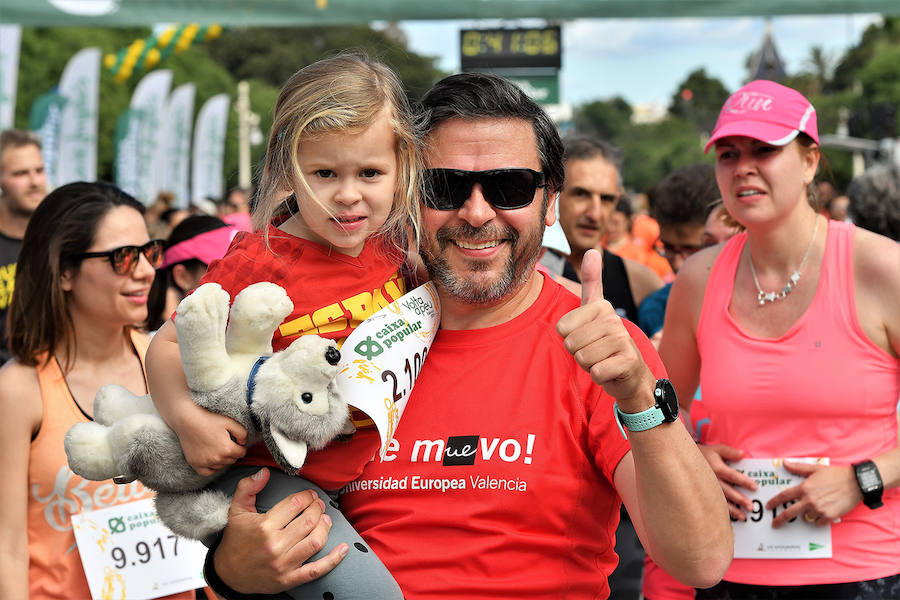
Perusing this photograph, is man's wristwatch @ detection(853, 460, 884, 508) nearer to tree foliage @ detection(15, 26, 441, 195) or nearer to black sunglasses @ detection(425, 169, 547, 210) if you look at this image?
black sunglasses @ detection(425, 169, 547, 210)

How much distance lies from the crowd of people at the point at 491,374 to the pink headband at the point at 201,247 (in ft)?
4.21

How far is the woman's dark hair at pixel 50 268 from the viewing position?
3.55 m

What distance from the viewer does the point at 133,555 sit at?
3457 millimetres

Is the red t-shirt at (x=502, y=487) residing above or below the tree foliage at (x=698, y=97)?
above

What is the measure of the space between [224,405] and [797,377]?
1.90 m

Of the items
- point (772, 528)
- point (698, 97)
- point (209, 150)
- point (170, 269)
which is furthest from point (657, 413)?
point (698, 97)

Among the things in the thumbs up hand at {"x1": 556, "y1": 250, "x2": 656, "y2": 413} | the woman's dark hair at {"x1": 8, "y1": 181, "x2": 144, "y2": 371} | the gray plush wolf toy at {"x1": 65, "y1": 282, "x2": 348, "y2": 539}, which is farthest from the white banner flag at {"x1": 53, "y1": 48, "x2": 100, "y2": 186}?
the thumbs up hand at {"x1": 556, "y1": 250, "x2": 656, "y2": 413}

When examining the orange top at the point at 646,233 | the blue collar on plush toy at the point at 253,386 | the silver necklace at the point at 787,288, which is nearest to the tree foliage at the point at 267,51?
the orange top at the point at 646,233

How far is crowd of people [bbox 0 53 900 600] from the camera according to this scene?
7.90ft

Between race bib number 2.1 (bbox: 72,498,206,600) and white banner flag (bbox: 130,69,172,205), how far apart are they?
2118cm

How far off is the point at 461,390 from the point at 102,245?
1.73 meters

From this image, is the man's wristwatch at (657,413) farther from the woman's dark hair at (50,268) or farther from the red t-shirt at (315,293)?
the woman's dark hair at (50,268)

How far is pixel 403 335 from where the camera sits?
258 cm

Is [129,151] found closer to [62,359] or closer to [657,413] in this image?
[62,359]
